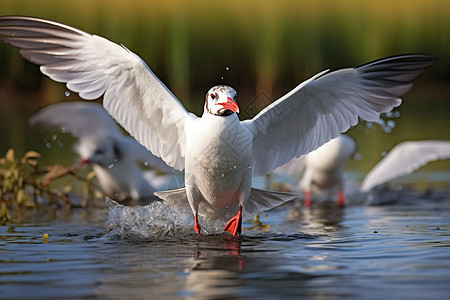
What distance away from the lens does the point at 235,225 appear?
6.70 m

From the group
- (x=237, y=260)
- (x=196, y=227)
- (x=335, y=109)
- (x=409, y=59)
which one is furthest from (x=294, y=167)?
(x=237, y=260)

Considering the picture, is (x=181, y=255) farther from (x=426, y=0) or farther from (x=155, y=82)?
(x=426, y=0)

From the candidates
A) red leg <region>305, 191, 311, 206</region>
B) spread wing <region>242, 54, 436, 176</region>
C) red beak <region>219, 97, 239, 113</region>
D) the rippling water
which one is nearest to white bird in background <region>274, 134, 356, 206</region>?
red leg <region>305, 191, 311, 206</region>

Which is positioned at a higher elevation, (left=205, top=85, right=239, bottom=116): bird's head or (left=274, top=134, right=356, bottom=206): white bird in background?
(left=205, top=85, right=239, bottom=116): bird's head

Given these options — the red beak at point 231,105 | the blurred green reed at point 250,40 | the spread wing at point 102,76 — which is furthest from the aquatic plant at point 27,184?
the blurred green reed at point 250,40

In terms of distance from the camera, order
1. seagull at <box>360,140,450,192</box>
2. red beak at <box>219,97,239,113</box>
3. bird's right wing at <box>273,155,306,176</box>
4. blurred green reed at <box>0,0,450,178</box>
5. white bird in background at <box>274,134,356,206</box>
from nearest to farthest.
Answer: red beak at <box>219,97,239,113</box>
seagull at <box>360,140,450,192</box>
white bird in background at <box>274,134,356,206</box>
bird's right wing at <box>273,155,306,176</box>
blurred green reed at <box>0,0,450,178</box>

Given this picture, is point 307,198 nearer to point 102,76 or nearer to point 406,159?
point 406,159

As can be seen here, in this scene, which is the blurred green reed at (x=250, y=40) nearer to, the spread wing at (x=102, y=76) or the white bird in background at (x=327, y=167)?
the white bird in background at (x=327, y=167)

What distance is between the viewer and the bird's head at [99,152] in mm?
11156

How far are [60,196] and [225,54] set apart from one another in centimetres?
849

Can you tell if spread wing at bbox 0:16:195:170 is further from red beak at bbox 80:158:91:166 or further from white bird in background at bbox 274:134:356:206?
red beak at bbox 80:158:91:166

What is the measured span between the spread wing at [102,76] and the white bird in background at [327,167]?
369 centimetres

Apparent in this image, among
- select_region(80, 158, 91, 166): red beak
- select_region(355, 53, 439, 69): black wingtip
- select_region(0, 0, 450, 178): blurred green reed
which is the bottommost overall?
select_region(80, 158, 91, 166): red beak

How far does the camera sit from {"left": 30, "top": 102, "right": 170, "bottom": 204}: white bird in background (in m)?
11.1
